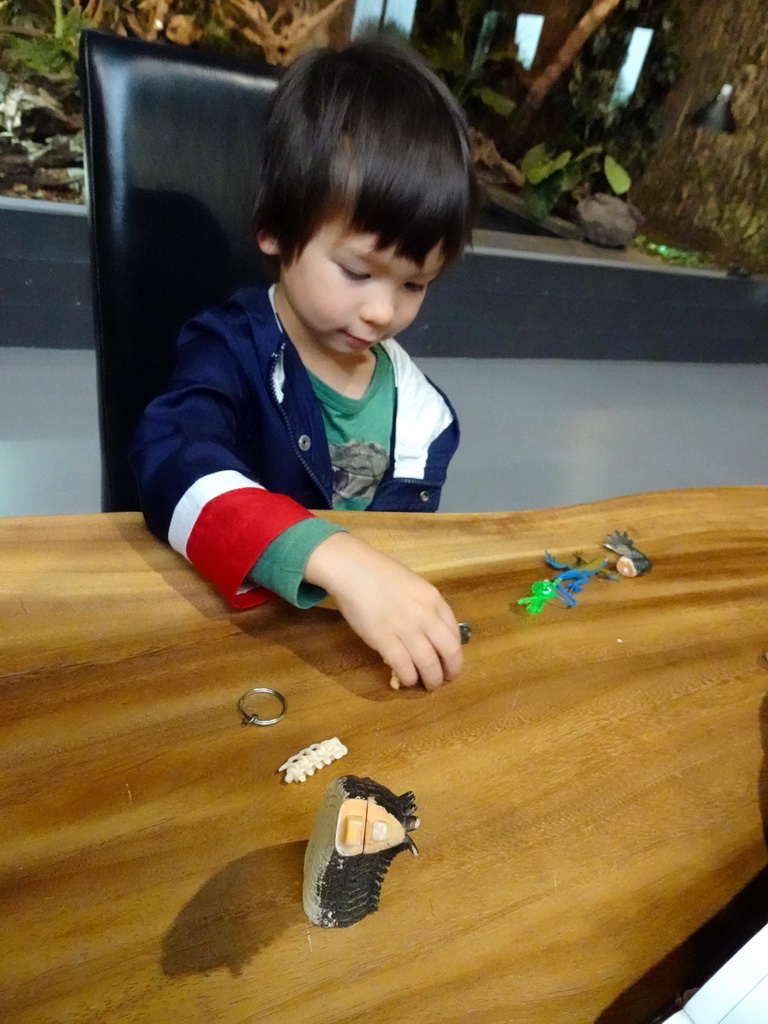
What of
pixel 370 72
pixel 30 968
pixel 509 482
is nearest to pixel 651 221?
pixel 509 482

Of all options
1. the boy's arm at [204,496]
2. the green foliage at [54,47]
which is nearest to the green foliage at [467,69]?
the green foliage at [54,47]

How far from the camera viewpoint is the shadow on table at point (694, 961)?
1.28 ft

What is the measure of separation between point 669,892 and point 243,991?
0.27 m

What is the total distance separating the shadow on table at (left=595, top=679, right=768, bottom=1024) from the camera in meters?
0.39

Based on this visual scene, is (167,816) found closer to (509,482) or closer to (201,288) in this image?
(201,288)

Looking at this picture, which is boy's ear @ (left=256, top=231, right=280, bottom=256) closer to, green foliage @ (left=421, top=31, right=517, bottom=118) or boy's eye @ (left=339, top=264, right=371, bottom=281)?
boy's eye @ (left=339, top=264, right=371, bottom=281)

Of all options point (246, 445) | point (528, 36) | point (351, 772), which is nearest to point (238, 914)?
point (351, 772)

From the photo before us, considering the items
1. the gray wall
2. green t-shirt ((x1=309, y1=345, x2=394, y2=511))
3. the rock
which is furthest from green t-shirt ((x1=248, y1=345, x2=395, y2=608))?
the rock

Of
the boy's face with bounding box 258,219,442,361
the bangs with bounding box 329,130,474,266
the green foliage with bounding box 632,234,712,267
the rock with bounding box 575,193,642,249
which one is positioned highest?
the bangs with bounding box 329,130,474,266

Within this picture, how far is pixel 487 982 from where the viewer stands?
38 centimetres

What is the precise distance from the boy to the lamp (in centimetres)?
338

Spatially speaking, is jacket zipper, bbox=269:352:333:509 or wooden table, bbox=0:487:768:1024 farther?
jacket zipper, bbox=269:352:333:509

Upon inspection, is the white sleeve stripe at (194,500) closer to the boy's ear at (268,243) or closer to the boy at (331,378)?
the boy at (331,378)

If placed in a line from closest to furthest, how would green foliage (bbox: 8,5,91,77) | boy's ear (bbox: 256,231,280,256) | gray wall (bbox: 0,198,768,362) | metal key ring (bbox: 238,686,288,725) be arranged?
Answer: metal key ring (bbox: 238,686,288,725) < boy's ear (bbox: 256,231,280,256) < gray wall (bbox: 0,198,768,362) < green foliage (bbox: 8,5,91,77)
